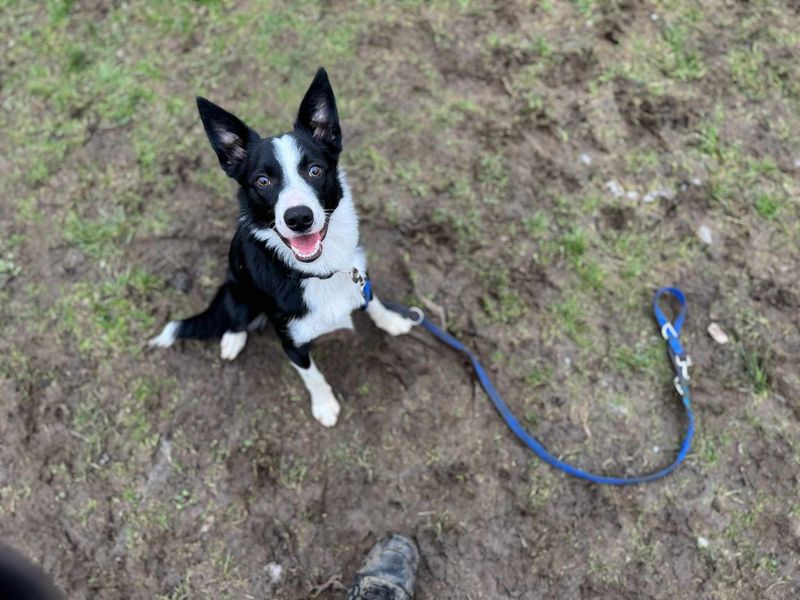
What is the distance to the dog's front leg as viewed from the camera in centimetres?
281

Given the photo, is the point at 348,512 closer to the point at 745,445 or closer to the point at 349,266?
the point at 349,266

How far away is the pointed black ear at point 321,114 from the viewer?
2260 mm

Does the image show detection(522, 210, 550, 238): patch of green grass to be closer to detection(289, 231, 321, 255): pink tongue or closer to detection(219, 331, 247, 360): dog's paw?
detection(289, 231, 321, 255): pink tongue

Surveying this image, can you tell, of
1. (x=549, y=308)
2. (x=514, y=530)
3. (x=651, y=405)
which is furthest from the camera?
(x=549, y=308)

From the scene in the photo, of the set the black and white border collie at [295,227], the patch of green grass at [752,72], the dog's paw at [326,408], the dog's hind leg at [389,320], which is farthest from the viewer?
the patch of green grass at [752,72]

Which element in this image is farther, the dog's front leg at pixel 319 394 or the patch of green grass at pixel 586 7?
the patch of green grass at pixel 586 7

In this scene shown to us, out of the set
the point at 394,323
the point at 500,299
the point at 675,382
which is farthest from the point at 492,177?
the point at 675,382

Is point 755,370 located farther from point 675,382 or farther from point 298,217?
point 298,217

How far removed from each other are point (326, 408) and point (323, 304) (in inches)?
29.1

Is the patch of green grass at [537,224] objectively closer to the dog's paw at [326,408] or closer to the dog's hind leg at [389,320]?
the dog's hind leg at [389,320]

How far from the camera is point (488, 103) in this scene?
147 inches

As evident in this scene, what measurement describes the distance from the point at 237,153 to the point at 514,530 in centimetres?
226

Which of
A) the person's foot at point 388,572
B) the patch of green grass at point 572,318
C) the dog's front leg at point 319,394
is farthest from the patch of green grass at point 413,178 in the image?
the person's foot at point 388,572

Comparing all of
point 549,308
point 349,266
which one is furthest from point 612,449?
point 349,266
